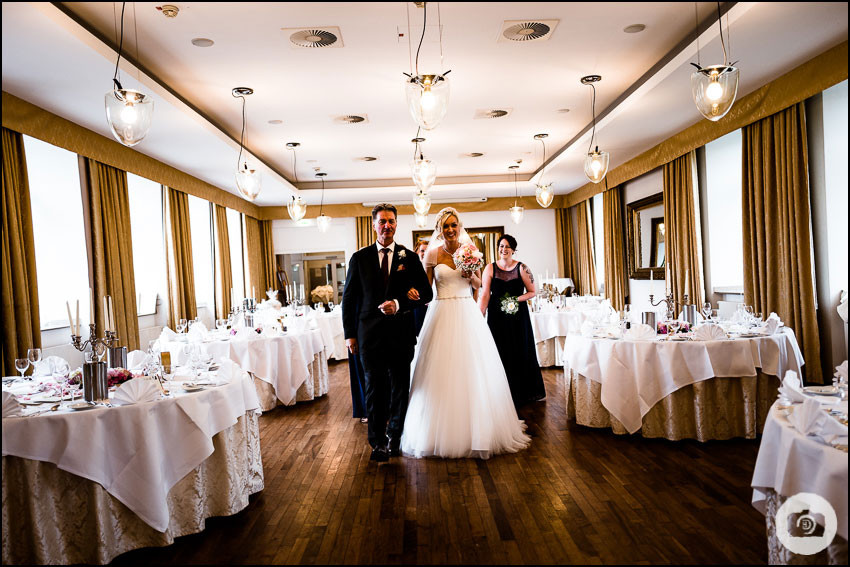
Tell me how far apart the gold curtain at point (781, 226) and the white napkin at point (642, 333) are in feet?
8.63

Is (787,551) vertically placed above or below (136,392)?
below

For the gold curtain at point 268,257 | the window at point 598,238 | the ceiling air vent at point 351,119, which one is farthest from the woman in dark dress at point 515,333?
the gold curtain at point 268,257

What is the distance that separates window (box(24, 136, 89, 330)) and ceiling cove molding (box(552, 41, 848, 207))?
26.0ft

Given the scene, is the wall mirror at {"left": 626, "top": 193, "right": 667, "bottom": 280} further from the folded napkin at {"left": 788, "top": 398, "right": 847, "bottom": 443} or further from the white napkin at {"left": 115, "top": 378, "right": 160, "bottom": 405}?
the white napkin at {"left": 115, "top": 378, "right": 160, "bottom": 405}

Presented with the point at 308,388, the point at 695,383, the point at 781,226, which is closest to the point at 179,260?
the point at 308,388

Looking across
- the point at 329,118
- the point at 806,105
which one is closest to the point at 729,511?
the point at 806,105

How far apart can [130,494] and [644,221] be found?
972 centimetres

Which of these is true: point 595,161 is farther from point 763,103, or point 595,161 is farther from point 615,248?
point 615,248

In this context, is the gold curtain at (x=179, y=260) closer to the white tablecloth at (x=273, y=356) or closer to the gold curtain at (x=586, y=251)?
the white tablecloth at (x=273, y=356)

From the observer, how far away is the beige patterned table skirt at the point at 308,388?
20.7 ft

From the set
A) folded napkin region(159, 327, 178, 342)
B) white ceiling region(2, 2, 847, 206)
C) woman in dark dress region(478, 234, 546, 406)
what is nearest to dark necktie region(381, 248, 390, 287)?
woman in dark dress region(478, 234, 546, 406)

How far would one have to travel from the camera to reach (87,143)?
264 inches

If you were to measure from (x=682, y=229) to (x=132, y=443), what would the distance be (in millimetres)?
8236

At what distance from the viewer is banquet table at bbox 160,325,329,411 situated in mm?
6102
